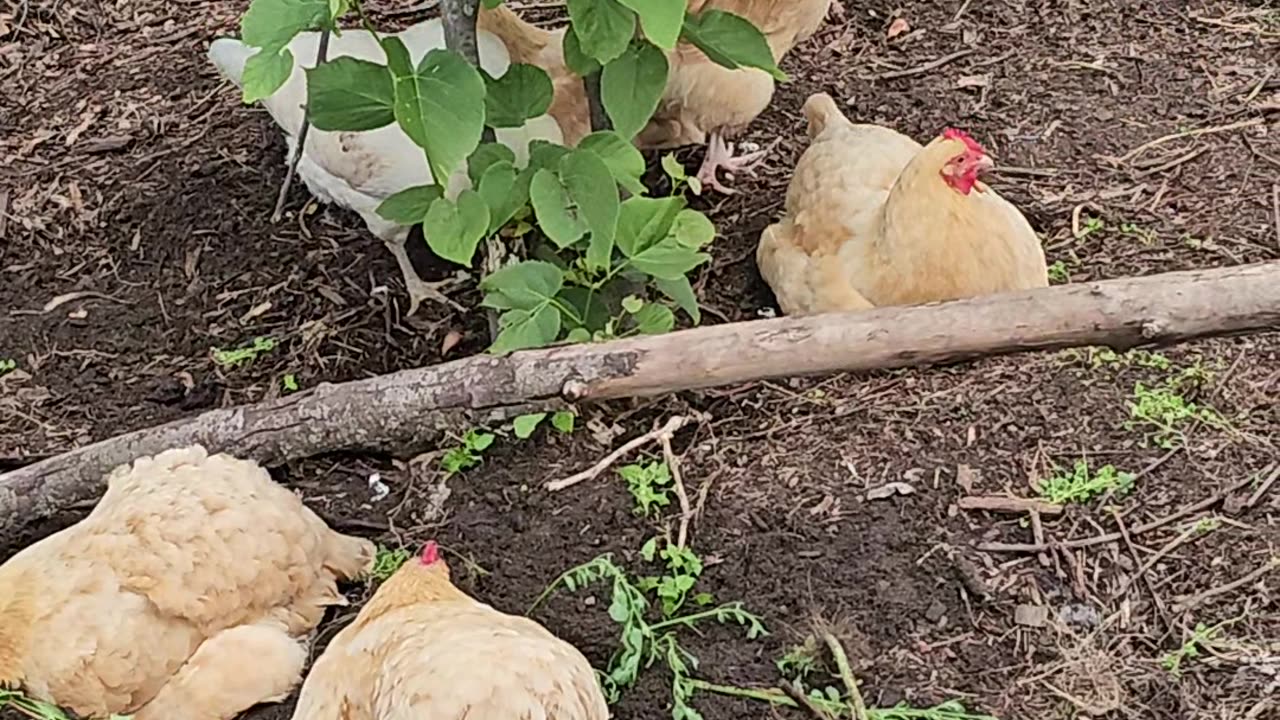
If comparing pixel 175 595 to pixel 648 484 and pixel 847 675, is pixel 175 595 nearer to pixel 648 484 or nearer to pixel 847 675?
pixel 648 484

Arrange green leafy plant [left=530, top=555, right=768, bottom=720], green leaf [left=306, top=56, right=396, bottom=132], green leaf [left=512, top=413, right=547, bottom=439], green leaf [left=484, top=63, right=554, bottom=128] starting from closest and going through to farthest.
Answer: green leafy plant [left=530, top=555, right=768, bottom=720] < green leaf [left=306, top=56, right=396, bottom=132] < green leaf [left=484, top=63, right=554, bottom=128] < green leaf [left=512, top=413, right=547, bottom=439]

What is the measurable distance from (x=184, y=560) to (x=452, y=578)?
1.68 feet

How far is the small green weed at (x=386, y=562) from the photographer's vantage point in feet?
9.46

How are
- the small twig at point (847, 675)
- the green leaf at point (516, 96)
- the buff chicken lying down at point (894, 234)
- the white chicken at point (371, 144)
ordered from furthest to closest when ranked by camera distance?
the white chicken at point (371, 144) → the buff chicken lying down at point (894, 234) → the green leaf at point (516, 96) → the small twig at point (847, 675)

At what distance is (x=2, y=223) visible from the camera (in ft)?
13.1

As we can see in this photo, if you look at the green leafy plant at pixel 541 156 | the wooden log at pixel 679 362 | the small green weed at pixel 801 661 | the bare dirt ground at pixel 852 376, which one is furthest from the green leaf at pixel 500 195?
the small green weed at pixel 801 661

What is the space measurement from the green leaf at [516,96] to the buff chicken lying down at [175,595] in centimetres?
87

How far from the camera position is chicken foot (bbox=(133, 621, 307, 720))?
2598 mm

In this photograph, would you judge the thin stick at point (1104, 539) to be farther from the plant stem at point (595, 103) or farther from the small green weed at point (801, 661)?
the plant stem at point (595, 103)

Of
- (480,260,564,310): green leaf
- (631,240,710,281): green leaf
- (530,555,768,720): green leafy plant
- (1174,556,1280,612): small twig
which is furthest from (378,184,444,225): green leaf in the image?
(1174,556,1280,612): small twig

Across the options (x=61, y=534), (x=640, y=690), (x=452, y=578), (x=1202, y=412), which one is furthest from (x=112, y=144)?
(x=1202, y=412)

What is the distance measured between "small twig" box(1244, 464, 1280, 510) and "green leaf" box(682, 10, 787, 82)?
1235 millimetres

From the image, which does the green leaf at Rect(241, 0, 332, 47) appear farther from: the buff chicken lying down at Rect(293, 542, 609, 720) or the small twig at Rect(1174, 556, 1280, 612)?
the small twig at Rect(1174, 556, 1280, 612)

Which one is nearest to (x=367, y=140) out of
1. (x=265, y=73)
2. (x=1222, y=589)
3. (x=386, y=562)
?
(x=265, y=73)
